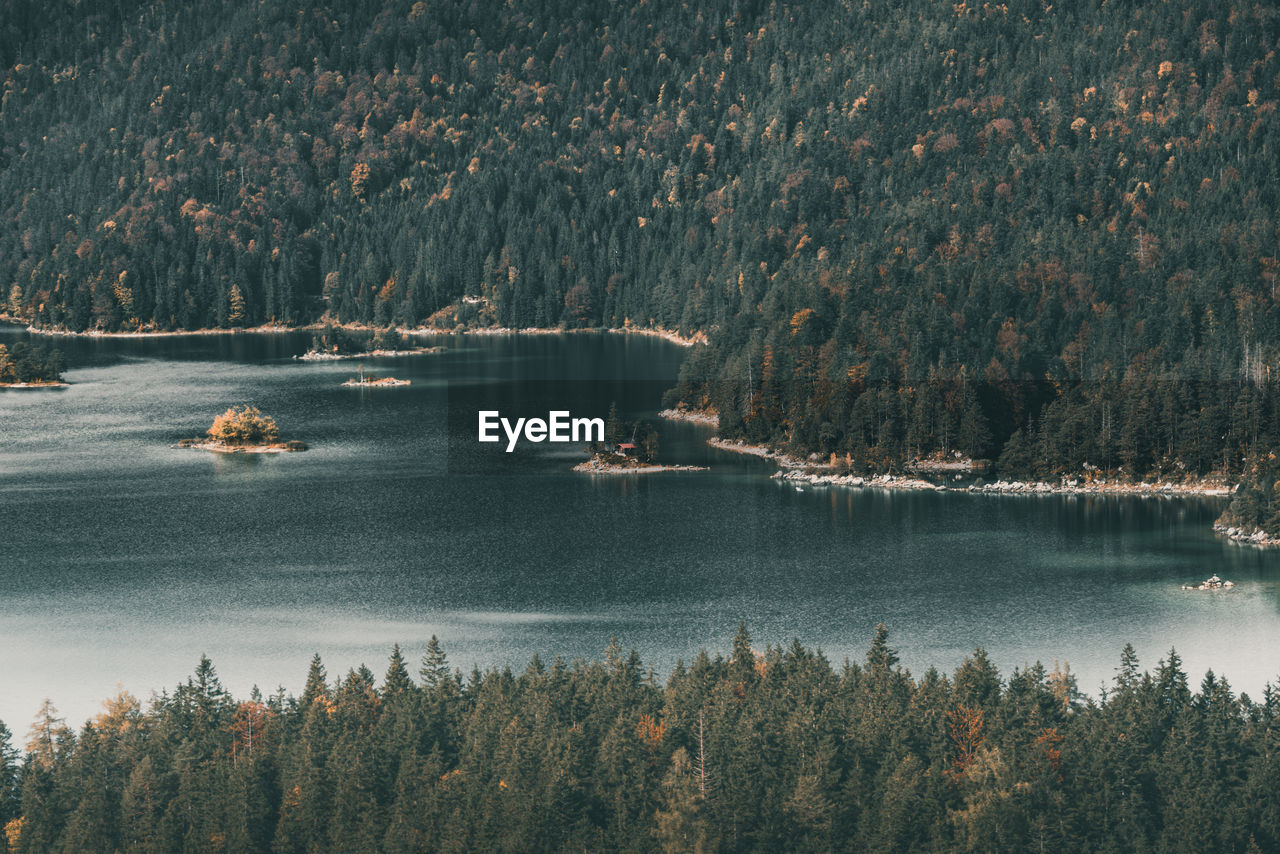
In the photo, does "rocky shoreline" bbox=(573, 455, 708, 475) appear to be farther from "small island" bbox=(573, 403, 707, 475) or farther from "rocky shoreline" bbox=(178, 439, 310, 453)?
"rocky shoreline" bbox=(178, 439, 310, 453)

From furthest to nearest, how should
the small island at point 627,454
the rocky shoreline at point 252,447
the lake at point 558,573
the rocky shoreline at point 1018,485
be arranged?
the rocky shoreline at point 252,447
the small island at point 627,454
the rocky shoreline at point 1018,485
the lake at point 558,573

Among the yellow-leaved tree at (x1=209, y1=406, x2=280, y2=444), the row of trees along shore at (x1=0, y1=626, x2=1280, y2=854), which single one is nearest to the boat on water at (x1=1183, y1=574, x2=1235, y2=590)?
the row of trees along shore at (x1=0, y1=626, x2=1280, y2=854)

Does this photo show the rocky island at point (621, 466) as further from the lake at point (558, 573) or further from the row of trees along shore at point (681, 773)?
the row of trees along shore at point (681, 773)

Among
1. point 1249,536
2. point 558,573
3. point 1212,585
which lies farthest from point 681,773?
point 1249,536

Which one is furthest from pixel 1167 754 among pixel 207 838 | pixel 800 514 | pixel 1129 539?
pixel 800 514

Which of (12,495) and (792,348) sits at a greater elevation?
(792,348)

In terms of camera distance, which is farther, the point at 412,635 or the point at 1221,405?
the point at 1221,405

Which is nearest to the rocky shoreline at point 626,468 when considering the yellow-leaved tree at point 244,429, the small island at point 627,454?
the small island at point 627,454

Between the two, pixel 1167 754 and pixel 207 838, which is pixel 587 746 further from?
pixel 1167 754
